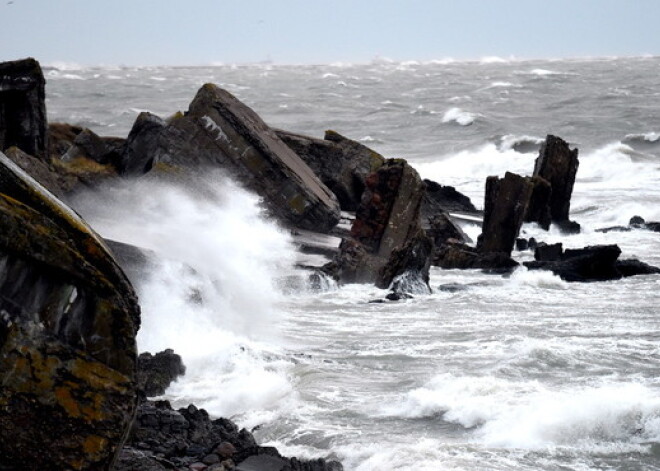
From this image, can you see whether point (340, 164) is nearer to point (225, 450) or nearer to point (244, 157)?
point (244, 157)

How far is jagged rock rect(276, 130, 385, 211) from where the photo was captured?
22.1 meters

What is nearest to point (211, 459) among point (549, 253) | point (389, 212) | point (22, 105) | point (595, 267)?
point (22, 105)

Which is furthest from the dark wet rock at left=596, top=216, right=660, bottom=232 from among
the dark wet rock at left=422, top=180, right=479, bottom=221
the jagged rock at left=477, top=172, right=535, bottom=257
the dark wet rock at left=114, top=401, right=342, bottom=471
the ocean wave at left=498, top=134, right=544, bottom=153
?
the ocean wave at left=498, top=134, right=544, bottom=153

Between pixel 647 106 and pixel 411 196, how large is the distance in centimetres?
4191

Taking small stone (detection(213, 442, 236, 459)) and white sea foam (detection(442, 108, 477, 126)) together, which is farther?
white sea foam (detection(442, 108, 477, 126))

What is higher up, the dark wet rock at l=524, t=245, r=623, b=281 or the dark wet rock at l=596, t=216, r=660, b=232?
the dark wet rock at l=596, t=216, r=660, b=232

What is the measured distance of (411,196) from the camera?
19.1 metres

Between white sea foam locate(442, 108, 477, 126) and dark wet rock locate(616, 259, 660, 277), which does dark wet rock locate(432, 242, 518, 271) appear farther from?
white sea foam locate(442, 108, 477, 126)

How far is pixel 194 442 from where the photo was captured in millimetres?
8414

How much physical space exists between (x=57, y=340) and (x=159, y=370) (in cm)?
531

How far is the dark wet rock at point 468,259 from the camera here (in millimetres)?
19484

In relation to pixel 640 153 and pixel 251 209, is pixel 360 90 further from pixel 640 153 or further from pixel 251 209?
pixel 251 209

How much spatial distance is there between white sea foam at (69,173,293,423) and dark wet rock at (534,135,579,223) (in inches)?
349

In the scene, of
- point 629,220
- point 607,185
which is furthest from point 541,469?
point 607,185
